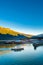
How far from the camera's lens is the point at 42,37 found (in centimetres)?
1225

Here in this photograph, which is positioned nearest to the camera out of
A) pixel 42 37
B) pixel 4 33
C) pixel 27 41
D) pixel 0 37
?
pixel 42 37

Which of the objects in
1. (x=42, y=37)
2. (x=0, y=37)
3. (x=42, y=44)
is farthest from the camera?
(x=0, y=37)

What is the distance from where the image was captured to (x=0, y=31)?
18.4 m

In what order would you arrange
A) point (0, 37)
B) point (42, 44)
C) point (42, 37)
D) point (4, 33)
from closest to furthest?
point (42, 44)
point (42, 37)
point (0, 37)
point (4, 33)

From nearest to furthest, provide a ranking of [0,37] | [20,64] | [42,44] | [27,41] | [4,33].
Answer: [20,64] → [42,44] → [27,41] → [0,37] → [4,33]

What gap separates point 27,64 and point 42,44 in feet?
20.2

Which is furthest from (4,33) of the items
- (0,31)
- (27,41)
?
(27,41)

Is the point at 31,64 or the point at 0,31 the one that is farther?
the point at 0,31

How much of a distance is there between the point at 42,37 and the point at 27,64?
790 cm

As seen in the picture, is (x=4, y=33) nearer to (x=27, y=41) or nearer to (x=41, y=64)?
(x=27, y=41)

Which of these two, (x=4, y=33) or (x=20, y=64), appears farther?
(x=4, y=33)

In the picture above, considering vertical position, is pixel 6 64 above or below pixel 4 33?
below

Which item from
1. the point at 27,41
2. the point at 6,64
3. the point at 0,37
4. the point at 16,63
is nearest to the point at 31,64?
the point at 16,63

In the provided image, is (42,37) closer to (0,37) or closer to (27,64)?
(0,37)
